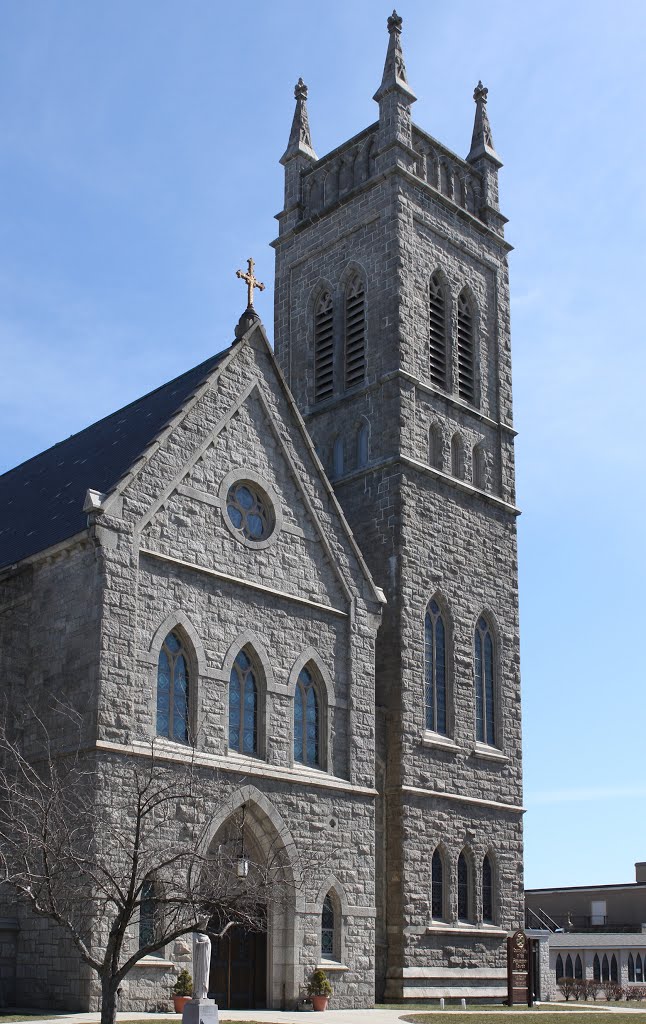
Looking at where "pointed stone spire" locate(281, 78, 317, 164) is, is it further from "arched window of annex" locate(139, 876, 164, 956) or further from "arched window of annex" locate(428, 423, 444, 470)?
"arched window of annex" locate(139, 876, 164, 956)

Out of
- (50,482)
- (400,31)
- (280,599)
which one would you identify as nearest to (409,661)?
(280,599)

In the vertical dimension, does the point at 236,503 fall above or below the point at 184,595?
above

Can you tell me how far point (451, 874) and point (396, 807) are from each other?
254 centimetres

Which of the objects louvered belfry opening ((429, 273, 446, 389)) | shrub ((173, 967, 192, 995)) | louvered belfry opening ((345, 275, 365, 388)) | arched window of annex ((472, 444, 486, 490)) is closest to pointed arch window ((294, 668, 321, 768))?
shrub ((173, 967, 192, 995))

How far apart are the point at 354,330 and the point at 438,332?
241 centimetres

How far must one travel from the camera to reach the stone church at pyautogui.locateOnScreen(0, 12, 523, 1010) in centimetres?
2436

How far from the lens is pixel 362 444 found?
34.8 metres

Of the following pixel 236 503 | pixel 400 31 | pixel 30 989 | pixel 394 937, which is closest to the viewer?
pixel 30 989

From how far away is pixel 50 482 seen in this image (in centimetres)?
3053

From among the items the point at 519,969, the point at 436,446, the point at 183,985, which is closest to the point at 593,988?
the point at 519,969

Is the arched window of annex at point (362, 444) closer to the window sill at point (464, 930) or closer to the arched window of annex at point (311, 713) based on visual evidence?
the arched window of annex at point (311, 713)

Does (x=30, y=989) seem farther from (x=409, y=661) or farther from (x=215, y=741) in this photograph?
(x=409, y=661)

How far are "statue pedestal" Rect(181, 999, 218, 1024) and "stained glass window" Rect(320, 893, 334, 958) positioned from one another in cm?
818

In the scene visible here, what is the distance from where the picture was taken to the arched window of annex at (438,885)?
100 ft
